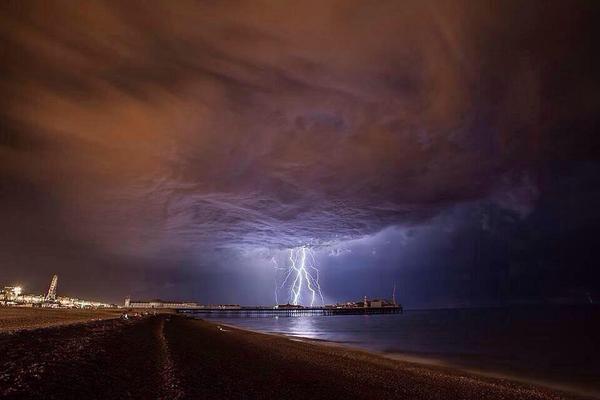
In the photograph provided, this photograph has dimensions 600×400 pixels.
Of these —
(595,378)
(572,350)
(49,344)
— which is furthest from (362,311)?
(49,344)

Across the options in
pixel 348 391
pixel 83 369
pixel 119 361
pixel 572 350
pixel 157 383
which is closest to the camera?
pixel 157 383

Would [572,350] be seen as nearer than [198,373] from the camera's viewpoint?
No

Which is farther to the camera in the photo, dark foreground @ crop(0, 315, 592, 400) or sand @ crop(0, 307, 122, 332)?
sand @ crop(0, 307, 122, 332)

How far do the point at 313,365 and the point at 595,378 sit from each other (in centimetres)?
2049

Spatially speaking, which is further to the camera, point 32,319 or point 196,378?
point 32,319

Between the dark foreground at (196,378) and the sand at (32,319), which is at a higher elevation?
the sand at (32,319)

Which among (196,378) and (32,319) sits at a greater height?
(32,319)

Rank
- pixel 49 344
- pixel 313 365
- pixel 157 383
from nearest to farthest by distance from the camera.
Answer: pixel 157 383
pixel 49 344
pixel 313 365

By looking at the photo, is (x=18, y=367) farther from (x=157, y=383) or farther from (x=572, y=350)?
(x=572, y=350)

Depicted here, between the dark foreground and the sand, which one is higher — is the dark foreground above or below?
below

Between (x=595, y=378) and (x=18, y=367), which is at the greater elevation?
(x=18, y=367)

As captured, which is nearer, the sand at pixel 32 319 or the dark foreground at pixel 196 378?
the dark foreground at pixel 196 378

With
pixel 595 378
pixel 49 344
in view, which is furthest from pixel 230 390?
pixel 595 378

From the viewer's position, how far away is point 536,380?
80.2 ft
